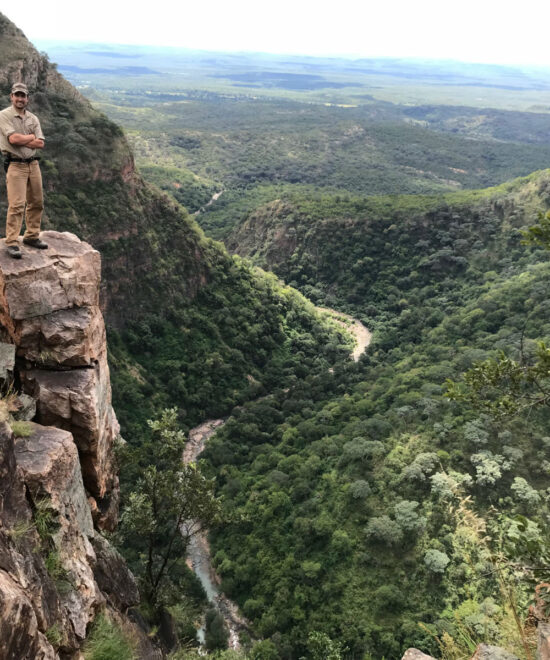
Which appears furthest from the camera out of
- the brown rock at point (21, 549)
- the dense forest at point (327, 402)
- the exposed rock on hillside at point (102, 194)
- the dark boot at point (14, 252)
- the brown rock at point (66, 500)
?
the exposed rock on hillside at point (102, 194)

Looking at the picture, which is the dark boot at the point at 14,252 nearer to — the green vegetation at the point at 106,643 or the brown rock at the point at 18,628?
the brown rock at the point at 18,628

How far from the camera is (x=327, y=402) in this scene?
62875mm

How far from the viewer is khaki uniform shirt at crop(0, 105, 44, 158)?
13.1 metres

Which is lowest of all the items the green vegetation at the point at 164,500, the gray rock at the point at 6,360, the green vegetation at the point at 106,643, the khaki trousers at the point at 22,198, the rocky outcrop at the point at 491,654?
the green vegetation at the point at 164,500

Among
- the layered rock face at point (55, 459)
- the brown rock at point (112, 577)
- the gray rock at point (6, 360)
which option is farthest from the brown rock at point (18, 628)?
the gray rock at point (6, 360)

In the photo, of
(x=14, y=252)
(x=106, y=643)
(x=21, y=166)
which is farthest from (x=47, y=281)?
(x=106, y=643)

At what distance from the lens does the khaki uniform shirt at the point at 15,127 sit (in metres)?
13.1

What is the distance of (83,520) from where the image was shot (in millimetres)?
13086

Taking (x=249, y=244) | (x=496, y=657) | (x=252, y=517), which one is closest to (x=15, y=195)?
(x=496, y=657)

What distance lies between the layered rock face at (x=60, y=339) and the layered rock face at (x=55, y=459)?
0.09 feet

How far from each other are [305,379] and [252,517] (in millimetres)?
27111

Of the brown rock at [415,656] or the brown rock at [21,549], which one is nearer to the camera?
the brown rock at [21,549]

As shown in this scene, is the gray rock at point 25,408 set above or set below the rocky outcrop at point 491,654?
above

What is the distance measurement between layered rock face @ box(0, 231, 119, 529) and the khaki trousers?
695 mm
